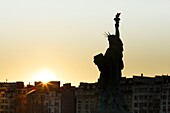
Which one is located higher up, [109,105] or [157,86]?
[157,86]

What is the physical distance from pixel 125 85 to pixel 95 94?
480 inches

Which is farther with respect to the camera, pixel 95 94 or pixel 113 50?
pixel 95 94

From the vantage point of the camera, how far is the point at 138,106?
156 m

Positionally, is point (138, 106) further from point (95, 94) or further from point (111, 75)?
point (111, 75)

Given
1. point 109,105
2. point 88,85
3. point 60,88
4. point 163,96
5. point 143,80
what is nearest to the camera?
point 109,105

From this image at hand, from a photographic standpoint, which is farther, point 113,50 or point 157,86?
point 157,86

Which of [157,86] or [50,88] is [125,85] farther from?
[50,88]

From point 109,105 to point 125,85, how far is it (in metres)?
96.2

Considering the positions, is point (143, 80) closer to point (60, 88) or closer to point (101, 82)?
point (60, 88)

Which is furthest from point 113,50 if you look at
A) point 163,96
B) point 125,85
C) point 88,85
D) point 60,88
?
point 60,88

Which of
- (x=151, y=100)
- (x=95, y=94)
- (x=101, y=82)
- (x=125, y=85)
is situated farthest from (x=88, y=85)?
(x=101, y=82)

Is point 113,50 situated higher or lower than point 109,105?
higher

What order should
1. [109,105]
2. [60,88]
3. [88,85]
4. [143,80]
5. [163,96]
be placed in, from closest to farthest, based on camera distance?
1. [109,105]
2. [163,96]
3. [143,80]
4. [88,85]
5. [60,88]

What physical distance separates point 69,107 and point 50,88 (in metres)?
10.9
